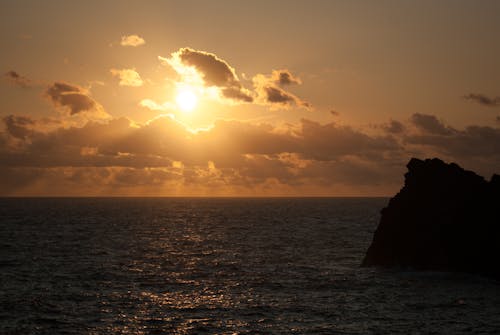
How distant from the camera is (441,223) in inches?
2020

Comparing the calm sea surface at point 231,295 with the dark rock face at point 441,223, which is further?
the dark rock face at point 441,223

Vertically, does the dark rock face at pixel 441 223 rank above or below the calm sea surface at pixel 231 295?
above

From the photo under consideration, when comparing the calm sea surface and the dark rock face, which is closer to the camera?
the calm sea surface

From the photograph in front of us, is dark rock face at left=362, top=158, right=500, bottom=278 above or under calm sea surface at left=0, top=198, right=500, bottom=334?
above

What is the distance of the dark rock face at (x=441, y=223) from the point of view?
4906 cm

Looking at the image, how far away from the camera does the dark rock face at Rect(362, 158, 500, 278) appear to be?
4906cm

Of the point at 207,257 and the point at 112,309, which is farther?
the point at 207,257

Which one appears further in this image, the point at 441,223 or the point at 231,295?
the point at 441,223

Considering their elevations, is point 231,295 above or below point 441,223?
below

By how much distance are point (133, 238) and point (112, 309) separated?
196 feet

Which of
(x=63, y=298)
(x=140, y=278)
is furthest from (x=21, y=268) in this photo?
(x=63, y=298)

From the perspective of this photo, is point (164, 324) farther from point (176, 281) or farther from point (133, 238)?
point (133, 238)

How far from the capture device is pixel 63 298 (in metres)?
39.7

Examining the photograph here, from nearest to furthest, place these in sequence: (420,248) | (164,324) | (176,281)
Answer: (164,324) < (176,281) < (420,248)
